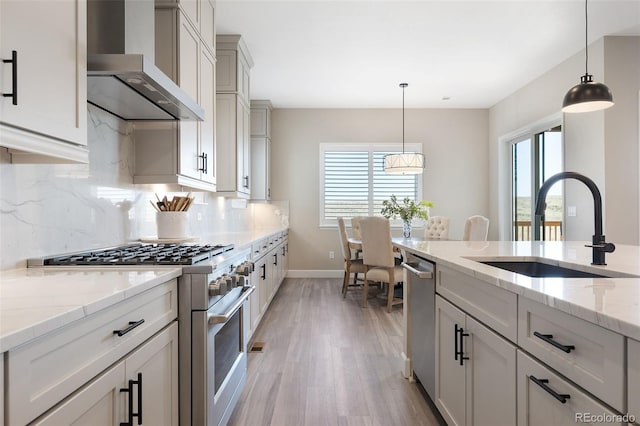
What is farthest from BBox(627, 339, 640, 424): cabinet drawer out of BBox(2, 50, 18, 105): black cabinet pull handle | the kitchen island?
BBox(2, 50, 18, 105): black cabinet pull handle

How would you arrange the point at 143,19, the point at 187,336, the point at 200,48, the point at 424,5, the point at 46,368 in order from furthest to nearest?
the point at 424,5, the point at 200,48, the point at 143,19, the point at 187,336, the point at 46,368

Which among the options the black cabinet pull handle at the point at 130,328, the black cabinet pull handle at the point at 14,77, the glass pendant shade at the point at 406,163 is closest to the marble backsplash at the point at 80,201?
the black cabinet pull handle at the point at 14,77

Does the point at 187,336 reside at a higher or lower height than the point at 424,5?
lower

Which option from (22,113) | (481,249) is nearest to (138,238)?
(22,113)

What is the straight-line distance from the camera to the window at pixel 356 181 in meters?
6.27

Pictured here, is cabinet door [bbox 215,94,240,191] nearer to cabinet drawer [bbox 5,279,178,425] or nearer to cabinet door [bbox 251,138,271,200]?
cabinet door [bbox 251,138,271,200]

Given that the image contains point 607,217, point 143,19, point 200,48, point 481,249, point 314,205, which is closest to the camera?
point 143,19

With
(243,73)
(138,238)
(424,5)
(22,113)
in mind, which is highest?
(424,5)

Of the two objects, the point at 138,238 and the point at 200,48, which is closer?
the point at 138,238

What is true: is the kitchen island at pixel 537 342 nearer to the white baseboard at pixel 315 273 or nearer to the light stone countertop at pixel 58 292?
the light stone countertop at pixel 58 292

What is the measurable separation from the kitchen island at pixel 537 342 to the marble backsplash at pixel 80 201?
1713mm

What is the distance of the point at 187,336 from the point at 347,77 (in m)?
4.11

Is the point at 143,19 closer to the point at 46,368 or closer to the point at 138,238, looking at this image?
the point at 138,238

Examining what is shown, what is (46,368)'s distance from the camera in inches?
30.3
